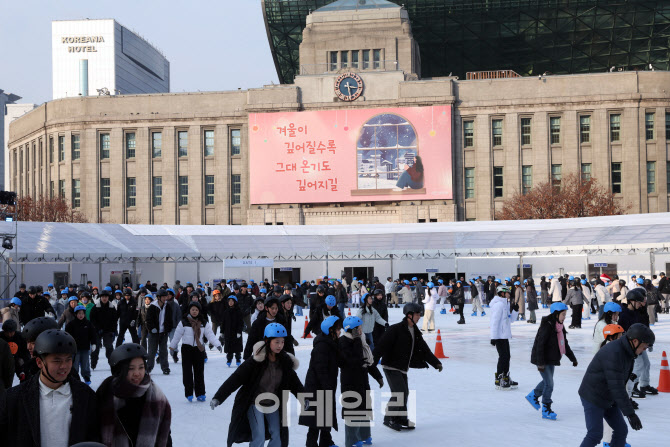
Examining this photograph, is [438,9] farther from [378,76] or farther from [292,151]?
[292,151]

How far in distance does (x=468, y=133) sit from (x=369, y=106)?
8.73 meters

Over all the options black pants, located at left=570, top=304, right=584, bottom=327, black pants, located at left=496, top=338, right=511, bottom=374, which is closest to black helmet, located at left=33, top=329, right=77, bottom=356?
black pants, located at left=496, top=338, right=511, bottom=374

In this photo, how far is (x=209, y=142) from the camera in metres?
69.4

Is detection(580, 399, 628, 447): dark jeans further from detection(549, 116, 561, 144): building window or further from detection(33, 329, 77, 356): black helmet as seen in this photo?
detection(549, 116, 561, 144): building window

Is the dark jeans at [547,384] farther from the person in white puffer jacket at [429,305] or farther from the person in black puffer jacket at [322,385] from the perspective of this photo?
the person in white puffer jacket at [429,305]

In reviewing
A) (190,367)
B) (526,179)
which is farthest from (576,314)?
(526,179)

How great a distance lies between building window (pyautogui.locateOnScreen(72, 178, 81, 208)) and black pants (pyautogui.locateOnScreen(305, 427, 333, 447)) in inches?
2628

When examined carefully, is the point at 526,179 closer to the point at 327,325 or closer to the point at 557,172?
the point at 557,172

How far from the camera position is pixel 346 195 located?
6347cm

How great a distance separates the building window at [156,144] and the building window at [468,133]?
26.2 m

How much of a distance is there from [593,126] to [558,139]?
2.92 metres

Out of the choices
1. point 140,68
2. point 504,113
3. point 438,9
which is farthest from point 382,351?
point 140,68

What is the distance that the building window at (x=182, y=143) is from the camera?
69.6 m

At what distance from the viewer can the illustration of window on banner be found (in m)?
62.8
